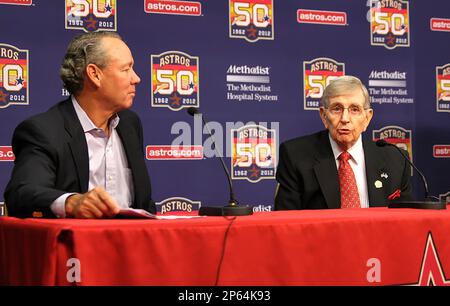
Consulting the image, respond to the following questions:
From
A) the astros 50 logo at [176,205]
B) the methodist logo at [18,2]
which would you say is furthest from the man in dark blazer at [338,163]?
the methodist logo at [18,2]

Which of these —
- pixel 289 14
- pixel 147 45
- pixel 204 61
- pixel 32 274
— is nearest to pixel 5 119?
pixel 147 45

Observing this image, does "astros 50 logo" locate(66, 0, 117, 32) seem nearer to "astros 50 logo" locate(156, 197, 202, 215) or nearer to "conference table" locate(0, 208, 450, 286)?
"astros 50 logo" locate(156, 197, 202, 215)

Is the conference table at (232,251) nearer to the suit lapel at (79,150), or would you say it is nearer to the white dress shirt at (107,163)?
the suit lapel at (79,150)

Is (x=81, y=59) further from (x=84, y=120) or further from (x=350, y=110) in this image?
(x=350, y=110)

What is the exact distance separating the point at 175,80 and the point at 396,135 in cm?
165

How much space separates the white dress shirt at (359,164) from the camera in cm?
307

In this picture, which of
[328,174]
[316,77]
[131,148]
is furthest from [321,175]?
[316,77]

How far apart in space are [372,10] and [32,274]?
3.70 meters

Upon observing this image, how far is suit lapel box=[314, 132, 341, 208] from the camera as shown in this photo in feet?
9.68

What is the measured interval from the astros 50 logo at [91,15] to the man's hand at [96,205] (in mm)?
2406

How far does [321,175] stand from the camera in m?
3.04

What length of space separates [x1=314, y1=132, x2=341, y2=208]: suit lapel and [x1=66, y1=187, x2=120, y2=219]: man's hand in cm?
137

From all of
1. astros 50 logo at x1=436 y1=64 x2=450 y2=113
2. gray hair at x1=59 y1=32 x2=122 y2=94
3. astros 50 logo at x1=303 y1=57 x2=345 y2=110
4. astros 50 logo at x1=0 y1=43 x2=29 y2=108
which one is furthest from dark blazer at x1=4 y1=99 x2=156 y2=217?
astros 50 logo at x1=436 y1=64 x2=450 y2=113

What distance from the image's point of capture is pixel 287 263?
68.8 inches
